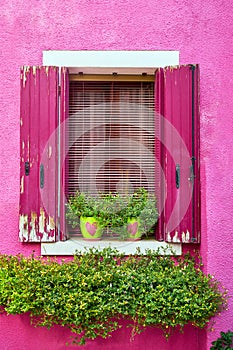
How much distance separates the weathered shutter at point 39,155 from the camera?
13.9 ft

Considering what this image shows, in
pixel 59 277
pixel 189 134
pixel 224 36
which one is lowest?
pixel 59 277

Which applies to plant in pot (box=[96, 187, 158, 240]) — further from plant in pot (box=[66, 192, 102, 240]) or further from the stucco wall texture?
the stucco wall texture

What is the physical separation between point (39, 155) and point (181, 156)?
4.06 feet

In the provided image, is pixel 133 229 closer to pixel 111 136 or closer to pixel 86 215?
pixel 86 215

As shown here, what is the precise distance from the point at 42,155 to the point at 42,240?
0.74 meters

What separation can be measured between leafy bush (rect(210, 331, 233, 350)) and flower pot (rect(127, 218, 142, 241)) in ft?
3.54

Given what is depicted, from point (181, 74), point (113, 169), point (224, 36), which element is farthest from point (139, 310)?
point (224, 36)

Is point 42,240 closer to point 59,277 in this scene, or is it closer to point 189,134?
point 59,277

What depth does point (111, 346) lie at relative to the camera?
4254 millimetres

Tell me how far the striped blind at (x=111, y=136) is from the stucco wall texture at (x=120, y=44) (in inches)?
17.2

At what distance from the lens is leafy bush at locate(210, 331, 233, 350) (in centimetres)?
394

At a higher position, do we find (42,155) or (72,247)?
(42,155)

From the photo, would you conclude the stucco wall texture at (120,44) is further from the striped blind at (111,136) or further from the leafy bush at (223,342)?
the striped blind at (111,136)

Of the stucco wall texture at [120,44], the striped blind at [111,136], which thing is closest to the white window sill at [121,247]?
the stucco wall texture at [120,44]
